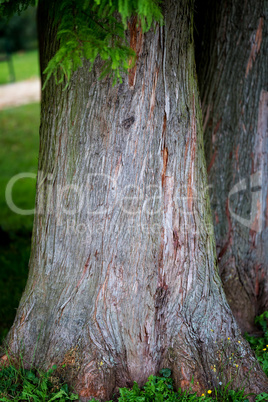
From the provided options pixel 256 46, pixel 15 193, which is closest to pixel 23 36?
pixel 15 193

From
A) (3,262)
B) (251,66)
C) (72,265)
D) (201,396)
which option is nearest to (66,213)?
(72,265)

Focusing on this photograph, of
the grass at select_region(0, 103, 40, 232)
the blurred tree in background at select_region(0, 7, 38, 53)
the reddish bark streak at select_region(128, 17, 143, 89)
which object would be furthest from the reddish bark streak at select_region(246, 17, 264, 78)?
the blurred tree in background at select_region(0, 7, 38, 53)

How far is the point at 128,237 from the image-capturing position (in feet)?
10.6

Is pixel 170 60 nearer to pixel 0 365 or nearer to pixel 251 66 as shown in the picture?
pixel 251 66

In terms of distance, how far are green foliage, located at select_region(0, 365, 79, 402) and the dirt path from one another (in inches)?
590

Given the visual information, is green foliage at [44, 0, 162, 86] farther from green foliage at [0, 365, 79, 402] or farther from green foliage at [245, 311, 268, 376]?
green foliage at [245, 311, 268, 376]

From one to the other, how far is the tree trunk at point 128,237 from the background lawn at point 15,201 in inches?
39.4

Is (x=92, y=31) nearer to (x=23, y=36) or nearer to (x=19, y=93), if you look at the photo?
(x=19, y=93)

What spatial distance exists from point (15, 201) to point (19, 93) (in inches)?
468

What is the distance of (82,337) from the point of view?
325 cm

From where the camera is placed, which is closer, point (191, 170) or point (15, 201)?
point (191, 170)

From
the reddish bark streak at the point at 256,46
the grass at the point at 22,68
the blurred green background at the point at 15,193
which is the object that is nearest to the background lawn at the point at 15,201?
the blurred green background at the point at 15,193

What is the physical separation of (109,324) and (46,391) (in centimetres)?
64

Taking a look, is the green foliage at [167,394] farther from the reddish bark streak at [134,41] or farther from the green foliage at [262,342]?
the reddish bark streak at [134,41]
